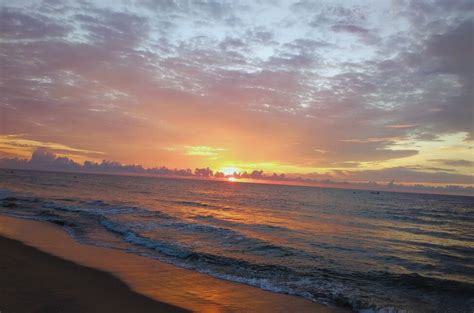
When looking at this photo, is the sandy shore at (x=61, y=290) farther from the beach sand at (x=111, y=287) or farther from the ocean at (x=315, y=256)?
the ocean at (x=315, y=256)

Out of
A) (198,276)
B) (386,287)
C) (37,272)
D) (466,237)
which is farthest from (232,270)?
(466,237)

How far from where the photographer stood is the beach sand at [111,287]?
350 inches

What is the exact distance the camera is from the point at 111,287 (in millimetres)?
10516

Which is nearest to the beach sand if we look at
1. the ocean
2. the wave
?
the wave

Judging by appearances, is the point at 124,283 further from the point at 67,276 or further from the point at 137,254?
the point at 137,254

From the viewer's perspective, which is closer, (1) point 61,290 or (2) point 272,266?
(1) point 61,290

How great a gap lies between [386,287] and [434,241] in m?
16.6

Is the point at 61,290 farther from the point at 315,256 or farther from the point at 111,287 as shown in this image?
the point at 315,256

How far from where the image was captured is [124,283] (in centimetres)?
1107

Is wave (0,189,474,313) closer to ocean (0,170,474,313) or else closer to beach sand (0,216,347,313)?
ocean (0,170,474,313)

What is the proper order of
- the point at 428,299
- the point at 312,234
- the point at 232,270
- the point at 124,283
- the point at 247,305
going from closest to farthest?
1. the point at 247,305
2. the point at 124,283
3. the point at 428,299
4. the point at 232,270
5. the point at 312,234

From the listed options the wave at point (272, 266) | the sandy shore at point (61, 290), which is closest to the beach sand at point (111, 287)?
the sandy shore at point (61, 290)

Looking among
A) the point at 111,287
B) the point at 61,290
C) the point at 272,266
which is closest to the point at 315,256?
the point at 272,266

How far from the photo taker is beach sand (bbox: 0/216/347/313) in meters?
8.88
